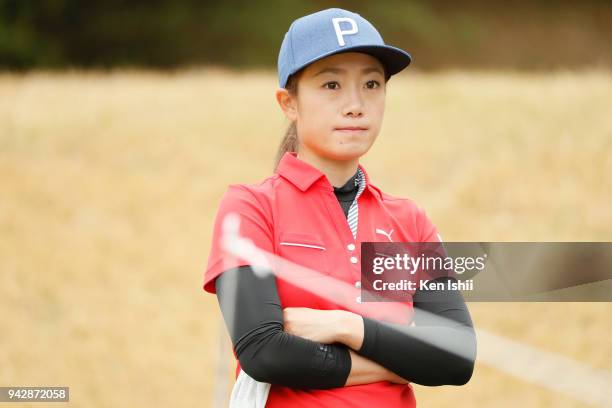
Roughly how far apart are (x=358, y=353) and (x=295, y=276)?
0.73 ft

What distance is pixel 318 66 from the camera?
2014mm

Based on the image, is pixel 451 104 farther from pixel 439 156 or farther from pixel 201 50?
pixel 201 50

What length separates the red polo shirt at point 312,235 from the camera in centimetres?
188

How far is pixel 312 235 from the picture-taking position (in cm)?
192

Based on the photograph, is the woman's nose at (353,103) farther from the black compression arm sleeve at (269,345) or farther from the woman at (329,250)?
the black compression arm sleeve at (269,345)

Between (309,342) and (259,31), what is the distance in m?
15.5

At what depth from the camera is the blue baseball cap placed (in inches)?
77.5

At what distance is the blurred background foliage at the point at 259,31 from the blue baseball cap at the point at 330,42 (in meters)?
13.9

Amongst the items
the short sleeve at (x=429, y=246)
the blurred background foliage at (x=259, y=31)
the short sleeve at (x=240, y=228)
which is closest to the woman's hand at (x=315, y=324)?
the short sleeve at (x=240, y=228)

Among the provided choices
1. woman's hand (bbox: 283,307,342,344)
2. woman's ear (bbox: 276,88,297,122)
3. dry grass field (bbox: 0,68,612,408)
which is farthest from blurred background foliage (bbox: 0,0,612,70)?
woman's hand (bbox: 283,307,342,344)

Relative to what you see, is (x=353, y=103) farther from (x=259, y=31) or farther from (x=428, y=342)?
(x=259, y=31)

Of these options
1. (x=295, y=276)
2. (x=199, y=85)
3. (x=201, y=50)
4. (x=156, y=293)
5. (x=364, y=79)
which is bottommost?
(x=156, y=293)

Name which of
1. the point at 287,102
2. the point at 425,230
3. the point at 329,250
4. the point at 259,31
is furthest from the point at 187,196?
the point at 259,31

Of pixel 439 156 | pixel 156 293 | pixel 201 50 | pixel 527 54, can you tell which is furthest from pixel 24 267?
pixel 527 54
